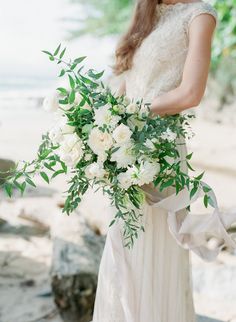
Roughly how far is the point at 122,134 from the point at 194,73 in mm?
357

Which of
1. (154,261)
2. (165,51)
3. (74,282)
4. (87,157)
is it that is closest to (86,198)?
(74,282)

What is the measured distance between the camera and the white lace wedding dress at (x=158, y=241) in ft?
6.25

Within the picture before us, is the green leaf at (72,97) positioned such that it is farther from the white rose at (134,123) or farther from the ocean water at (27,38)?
the ocean water at (27,38)

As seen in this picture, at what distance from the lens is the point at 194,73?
177 cm

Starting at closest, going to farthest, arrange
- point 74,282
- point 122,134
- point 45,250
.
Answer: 1. point 122,134
2. point 74,282
3. point 45,250

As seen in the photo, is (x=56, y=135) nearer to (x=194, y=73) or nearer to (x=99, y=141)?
(x=99, y=141)

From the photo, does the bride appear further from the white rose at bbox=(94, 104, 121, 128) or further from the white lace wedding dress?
the white rose at bbox=(94, 104, 121, 128)

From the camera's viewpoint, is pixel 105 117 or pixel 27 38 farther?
pixel 27 38

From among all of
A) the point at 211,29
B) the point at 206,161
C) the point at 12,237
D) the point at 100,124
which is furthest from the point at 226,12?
the point at 100,124

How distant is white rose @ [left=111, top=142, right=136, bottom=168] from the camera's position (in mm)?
1629

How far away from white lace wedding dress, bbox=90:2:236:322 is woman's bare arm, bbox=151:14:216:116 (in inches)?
2.2

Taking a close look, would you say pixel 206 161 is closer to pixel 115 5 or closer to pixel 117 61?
pixel 115 5

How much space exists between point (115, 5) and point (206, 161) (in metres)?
4.84

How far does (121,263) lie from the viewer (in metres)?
2.02
